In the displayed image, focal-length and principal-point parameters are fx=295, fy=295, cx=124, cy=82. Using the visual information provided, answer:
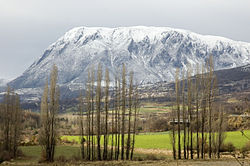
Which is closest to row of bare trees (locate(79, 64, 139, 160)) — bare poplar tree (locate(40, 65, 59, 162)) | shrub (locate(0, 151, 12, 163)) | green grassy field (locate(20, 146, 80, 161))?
bare poplar tree (locate(40, 65, 59, 162))

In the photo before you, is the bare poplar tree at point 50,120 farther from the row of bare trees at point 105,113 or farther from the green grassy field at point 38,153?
the green grassy field at point 38,153

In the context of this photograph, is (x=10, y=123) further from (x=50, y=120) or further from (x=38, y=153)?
(x=50, y=120)

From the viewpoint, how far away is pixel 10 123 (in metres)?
45.7

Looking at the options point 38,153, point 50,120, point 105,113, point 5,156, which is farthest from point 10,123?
point 105,113

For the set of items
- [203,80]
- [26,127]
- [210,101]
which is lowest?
[26,127]

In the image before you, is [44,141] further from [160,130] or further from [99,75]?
[160,130]

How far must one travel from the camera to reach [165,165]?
27406mm

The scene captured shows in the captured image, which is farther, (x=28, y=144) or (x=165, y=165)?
(x=28, y=144)

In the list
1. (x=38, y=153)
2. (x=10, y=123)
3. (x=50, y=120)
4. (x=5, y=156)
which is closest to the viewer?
(x=50, y=120)

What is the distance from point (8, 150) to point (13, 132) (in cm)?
283

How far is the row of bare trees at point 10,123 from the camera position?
146 feet

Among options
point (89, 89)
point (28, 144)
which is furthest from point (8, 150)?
point (28, 144)

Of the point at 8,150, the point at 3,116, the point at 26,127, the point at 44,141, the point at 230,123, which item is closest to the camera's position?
the point at 44,141

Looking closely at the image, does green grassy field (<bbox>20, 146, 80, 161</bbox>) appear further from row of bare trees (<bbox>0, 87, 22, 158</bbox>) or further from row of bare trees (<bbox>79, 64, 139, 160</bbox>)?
row of bare trees (<bbox>79, 64, 139, 160</bbox>)
